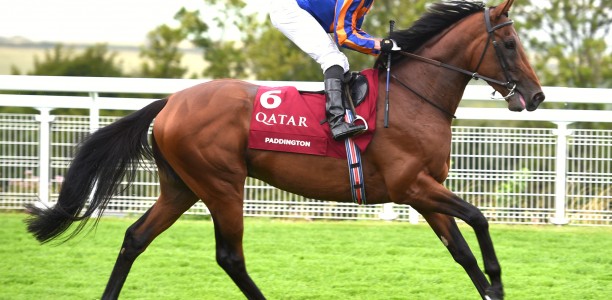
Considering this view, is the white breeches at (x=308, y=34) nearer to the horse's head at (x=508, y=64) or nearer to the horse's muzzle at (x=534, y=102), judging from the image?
the horse's head at (x=508, y=64)

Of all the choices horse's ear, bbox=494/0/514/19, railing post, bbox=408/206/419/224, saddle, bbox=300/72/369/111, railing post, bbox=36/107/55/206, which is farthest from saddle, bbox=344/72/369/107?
railing post, bbox=36/107/55/206

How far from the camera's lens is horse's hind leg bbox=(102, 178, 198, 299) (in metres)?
5.27

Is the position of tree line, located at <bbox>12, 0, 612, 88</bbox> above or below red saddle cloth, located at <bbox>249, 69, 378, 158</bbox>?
above

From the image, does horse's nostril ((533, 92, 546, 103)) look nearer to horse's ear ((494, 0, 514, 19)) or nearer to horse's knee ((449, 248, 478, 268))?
horse's ear ((494, 0, 514, 19))

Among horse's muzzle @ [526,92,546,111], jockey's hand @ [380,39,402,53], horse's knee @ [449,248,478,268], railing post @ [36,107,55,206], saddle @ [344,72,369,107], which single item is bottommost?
horse's knee @ [449,248,478,268]

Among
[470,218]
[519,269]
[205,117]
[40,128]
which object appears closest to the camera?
[470,218]

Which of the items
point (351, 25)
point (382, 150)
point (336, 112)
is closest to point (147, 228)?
point (336, 112)

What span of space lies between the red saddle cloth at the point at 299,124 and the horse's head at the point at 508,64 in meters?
0.67

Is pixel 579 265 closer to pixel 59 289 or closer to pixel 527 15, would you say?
pixel 59 289

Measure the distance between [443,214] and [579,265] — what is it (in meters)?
2.16

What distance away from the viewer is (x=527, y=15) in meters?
15.5

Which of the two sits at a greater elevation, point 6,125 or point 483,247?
point 6,125

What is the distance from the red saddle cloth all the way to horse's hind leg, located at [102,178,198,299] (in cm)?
56

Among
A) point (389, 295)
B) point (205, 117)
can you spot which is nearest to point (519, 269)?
A: point (389, 295)
